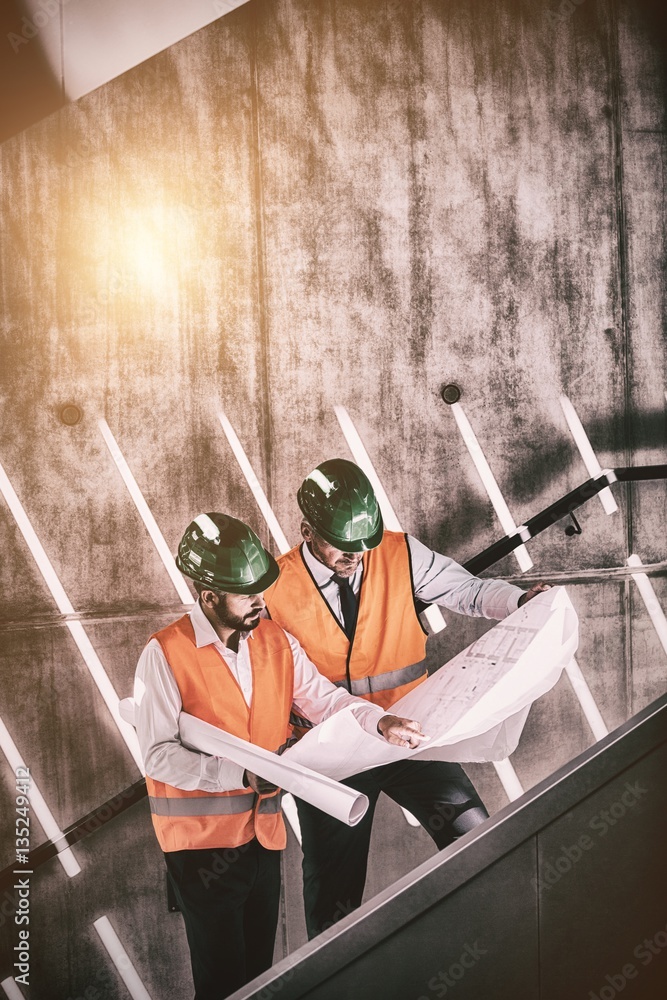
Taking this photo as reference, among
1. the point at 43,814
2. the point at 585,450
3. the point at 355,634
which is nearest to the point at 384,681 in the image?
the point at 355,634

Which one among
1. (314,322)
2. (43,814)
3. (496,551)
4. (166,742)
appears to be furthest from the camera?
(496,551)

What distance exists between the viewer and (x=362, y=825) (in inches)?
126

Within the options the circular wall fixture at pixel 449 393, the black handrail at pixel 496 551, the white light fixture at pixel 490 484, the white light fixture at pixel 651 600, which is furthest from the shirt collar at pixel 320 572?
the white light fixture at pixel 651 600

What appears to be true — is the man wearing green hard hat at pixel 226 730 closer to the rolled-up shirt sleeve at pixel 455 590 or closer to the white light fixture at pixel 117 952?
the white light fixture at pixel 117 952

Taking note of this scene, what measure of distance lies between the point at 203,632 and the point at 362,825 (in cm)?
120

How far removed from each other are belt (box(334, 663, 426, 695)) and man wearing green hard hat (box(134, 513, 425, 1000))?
Answer: 0.07 meters

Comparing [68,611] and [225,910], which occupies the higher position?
[68,611]

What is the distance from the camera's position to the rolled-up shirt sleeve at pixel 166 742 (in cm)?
299

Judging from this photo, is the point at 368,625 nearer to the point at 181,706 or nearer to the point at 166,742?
the point at 181,706

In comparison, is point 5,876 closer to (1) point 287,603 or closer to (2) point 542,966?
(1) point 287,603

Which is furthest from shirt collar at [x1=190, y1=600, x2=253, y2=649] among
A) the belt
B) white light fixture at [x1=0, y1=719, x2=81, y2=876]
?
white light fixture at [x1=0, y1=719, x2=81, y2=876]

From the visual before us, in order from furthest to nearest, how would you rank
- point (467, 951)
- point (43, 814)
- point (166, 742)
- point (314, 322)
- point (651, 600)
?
point (651, 600) < point (314, 322) < point (43, 814) < point (166, 742) < point (467, 951)

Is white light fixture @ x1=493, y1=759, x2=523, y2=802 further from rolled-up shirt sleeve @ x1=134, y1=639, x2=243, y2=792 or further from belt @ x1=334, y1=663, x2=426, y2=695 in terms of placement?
rolled-up shirt sleeve @ x1=134, y1=639, x2=243, y2=792

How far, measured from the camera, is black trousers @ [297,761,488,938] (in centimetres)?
314
